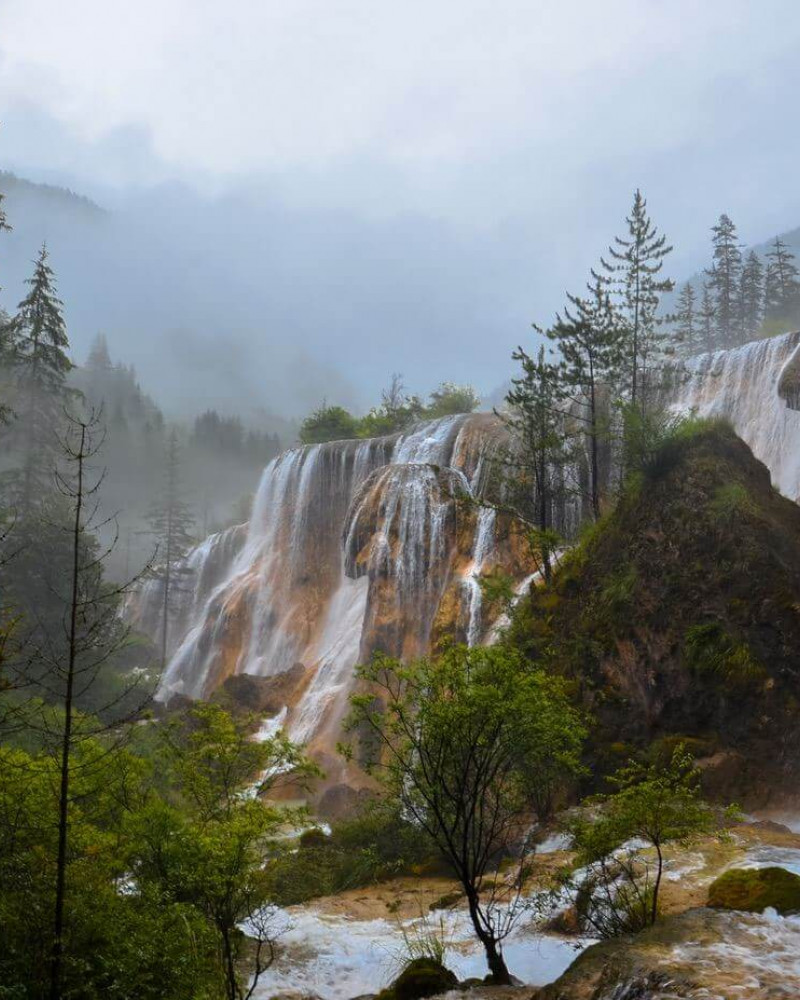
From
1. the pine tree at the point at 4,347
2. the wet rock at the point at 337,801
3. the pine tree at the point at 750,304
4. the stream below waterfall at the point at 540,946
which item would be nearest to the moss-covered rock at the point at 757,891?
the stream below waterfall at the point at 540,946

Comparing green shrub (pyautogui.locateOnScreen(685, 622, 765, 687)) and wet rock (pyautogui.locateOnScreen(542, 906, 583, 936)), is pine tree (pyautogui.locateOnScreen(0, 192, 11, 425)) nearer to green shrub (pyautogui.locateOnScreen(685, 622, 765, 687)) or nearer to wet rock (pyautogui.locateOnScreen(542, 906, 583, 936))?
wet rock (pyautogui.locateOnScreen(542, 906, 583, 936))

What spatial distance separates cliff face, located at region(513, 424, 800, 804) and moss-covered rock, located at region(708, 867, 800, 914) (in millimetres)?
5856

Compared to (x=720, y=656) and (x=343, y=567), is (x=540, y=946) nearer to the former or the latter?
(x=720, y=656)

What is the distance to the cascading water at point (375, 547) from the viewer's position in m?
29.7

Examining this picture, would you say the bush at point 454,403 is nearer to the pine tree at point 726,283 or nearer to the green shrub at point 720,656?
the pine tree at point 726,283

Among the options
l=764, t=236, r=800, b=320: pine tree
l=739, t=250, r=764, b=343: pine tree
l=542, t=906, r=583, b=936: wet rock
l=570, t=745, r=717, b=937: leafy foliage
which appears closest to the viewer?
l=570, t=745, r=717, b=937: leafy foliage

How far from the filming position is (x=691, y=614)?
17.5m

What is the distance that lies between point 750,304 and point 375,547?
55.7m

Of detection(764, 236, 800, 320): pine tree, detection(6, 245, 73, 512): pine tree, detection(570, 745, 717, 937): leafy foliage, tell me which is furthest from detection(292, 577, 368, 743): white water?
detection(764, 236, 800, 320): pine tree

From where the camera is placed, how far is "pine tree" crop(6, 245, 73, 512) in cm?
3322

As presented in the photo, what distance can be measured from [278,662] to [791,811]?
30.9 m

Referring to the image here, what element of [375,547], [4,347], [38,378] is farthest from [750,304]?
[4,347]

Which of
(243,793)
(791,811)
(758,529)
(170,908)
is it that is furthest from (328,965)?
(758,529)

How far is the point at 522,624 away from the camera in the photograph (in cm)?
2069
